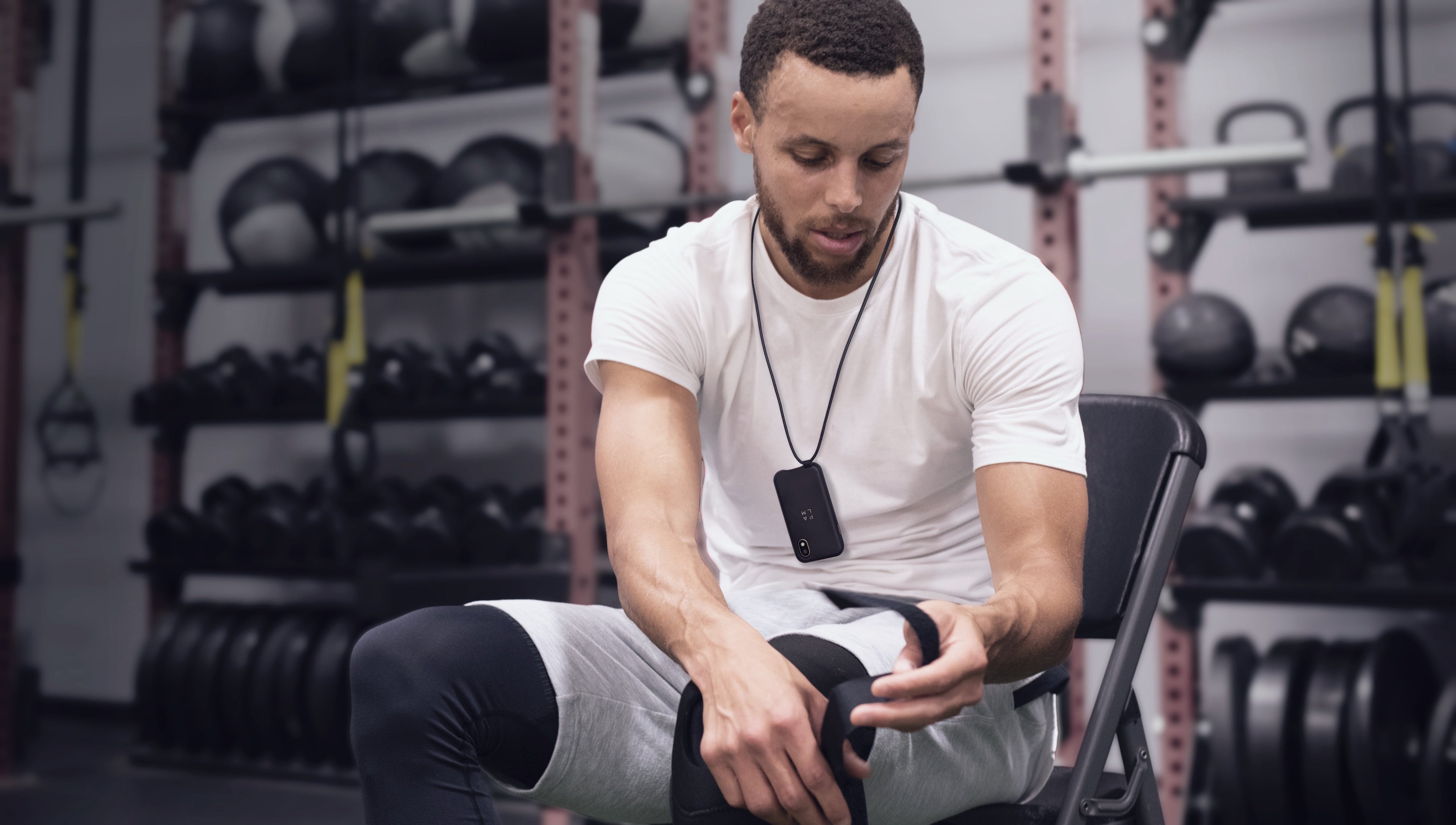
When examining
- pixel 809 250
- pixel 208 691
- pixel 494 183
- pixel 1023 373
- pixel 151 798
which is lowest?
pixel 151 798

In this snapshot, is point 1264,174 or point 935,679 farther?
point 1264,174

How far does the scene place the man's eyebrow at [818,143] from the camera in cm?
104

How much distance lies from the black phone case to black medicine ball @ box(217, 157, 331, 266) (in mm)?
2503

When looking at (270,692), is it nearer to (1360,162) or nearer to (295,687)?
(295,687)

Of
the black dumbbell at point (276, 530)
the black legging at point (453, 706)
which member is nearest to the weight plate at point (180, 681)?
the black dumbbell at point (276, 530)

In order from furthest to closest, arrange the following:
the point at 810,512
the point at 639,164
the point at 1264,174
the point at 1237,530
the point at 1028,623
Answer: the point at 639,164 → the point at 1264,174 → the point at 1237,530 → the point at 810,512 → the point at 1028,623

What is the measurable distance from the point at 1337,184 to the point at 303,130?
296 cm

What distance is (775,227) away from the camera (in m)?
1.13

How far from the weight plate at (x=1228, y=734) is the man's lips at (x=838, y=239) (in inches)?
64.8

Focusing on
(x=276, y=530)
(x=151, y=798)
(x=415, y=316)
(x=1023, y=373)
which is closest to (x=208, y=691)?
(x=151, y=798)

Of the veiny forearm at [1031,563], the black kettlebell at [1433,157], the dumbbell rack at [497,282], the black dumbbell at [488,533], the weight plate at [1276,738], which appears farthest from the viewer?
the black dumbbell at [488,533]

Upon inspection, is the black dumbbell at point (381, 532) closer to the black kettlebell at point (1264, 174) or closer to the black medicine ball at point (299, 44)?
the black medicine ball at point (299, 44)

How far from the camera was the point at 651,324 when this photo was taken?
1129 millimetres

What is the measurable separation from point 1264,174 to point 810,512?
1.79 meters
